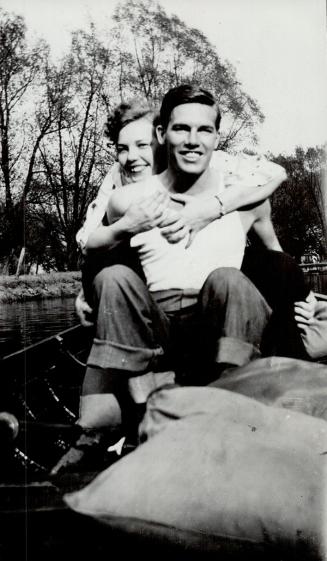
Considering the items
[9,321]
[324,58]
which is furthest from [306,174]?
[9,321]

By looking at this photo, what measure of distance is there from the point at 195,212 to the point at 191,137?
0.23 meters

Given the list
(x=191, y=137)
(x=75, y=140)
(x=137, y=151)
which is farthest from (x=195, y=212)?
(x=75, y=140)

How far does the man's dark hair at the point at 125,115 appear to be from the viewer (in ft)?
6.67

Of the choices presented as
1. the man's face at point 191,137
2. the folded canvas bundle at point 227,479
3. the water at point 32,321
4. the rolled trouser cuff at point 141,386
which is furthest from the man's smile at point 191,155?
the water at point 32,321

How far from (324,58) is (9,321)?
3913mm

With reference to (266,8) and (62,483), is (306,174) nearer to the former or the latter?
(266,8)

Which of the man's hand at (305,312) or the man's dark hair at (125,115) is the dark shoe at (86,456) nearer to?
the man's hand at (305,312)

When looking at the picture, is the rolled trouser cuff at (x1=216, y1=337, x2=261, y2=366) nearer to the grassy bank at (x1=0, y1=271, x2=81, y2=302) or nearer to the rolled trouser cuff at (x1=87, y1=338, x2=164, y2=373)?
the rolled trouser cuff at (x1=87, y1=338, x2=164, y2=373)

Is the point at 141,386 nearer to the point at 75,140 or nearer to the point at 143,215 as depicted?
the point at 143,215

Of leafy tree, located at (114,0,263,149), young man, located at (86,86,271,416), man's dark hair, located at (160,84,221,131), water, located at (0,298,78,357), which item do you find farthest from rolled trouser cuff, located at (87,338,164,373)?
water, located at (0,298,78,357)

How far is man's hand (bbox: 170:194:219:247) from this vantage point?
185 centimetres

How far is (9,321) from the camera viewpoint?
4984 mm

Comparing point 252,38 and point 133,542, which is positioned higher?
point 252,38

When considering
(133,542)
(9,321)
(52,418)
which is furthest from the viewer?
(9,321)
